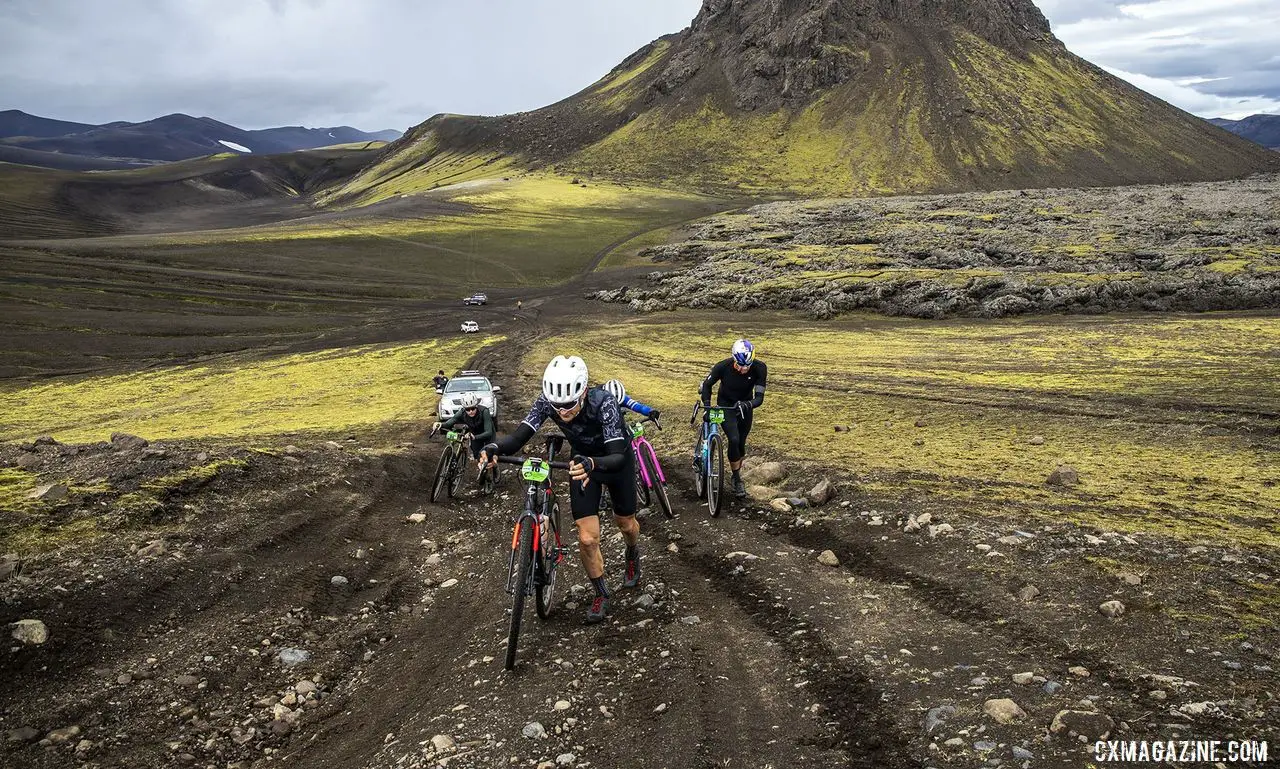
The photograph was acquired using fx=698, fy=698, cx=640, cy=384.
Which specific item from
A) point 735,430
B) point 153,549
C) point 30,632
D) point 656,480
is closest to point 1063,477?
point 735,430

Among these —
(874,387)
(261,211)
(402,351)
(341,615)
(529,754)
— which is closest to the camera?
(529,754)

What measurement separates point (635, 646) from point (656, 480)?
495 cm

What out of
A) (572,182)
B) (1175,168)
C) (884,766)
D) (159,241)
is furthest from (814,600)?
(1175,168)

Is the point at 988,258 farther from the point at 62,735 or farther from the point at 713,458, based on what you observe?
the point at 62,735

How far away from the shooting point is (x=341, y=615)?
31.9ft

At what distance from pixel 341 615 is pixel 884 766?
289 inches

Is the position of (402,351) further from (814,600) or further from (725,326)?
(814,600)

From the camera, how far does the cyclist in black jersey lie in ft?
42.7

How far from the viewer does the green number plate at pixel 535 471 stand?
824 centimetres

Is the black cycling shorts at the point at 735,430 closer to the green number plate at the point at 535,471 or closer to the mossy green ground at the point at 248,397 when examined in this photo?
the green number plate at the point at 535,471

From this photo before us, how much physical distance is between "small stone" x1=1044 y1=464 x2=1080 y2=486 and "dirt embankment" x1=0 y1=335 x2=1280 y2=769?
9.12 feet

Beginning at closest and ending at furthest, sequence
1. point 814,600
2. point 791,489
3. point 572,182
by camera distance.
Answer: point 814,600
point 791,489
point 572,182

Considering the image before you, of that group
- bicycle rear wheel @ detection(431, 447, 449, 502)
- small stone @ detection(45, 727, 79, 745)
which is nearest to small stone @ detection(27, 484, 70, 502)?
small stone @ detection(45, 727, 79, 745)

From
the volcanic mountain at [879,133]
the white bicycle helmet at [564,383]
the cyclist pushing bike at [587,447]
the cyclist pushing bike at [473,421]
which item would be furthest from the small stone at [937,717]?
the volcanic mountain at [879,133]
